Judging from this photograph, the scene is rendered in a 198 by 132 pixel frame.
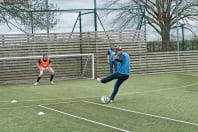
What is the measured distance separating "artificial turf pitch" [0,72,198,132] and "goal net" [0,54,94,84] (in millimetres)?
3772

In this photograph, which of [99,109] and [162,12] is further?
[162,12]

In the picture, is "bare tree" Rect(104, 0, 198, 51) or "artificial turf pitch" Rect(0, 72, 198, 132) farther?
"bare tree" Rect(104, 0, 198, 51)

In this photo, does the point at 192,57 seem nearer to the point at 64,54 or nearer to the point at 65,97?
the point at 64,54

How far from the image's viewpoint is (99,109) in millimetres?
10344

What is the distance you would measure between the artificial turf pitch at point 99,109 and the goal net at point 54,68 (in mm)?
3772

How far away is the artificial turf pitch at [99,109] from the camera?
8.13 metres

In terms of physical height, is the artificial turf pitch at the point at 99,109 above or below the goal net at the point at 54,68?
below

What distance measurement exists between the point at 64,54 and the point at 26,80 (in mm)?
2531

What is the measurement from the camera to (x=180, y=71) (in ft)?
72.3

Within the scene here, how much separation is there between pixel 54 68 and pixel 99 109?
9999 mm

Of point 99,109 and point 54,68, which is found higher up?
point 54,68

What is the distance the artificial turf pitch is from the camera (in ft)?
26.7

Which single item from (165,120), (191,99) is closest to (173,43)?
(191,99)

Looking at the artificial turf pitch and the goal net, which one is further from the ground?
the goal net
